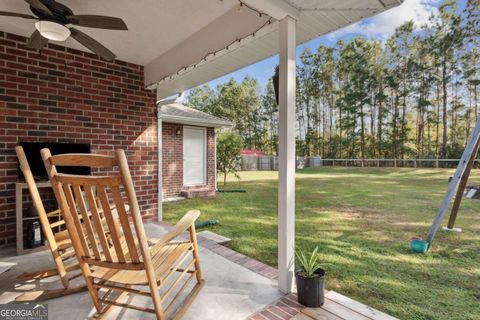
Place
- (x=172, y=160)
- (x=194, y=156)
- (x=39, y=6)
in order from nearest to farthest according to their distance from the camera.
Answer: (x=39, y=6) < (x=172, y=160) < (x=194, y=156)

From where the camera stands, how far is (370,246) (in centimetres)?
357

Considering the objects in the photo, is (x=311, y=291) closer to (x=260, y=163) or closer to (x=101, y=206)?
(x=101, y=206)

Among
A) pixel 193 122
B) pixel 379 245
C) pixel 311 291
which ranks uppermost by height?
pixel 193 122

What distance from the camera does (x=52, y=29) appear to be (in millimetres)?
2336

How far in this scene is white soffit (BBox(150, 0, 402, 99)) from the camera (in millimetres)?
2098

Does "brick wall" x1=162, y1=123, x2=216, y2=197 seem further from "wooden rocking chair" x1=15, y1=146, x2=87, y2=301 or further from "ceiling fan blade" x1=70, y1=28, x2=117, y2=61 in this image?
"wooden rocking chair" x1=15, y1=146, x2=87, y2=301

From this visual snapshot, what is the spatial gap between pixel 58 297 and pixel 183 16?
3.04m

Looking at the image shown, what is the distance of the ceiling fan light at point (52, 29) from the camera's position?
7.50 feet

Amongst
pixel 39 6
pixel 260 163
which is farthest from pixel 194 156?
pixel 260 163

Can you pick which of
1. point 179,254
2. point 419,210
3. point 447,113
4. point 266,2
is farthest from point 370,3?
point 447,113

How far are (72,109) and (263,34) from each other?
305 cm

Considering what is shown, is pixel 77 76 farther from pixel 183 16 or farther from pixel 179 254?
pixel 179 254

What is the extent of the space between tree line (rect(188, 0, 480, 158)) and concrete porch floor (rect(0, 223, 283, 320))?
19.8 m

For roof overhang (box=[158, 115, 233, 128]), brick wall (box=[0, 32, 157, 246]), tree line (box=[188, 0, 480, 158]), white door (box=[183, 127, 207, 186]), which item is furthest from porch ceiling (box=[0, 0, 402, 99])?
tree line (box=[188, 0, 480, 158])
